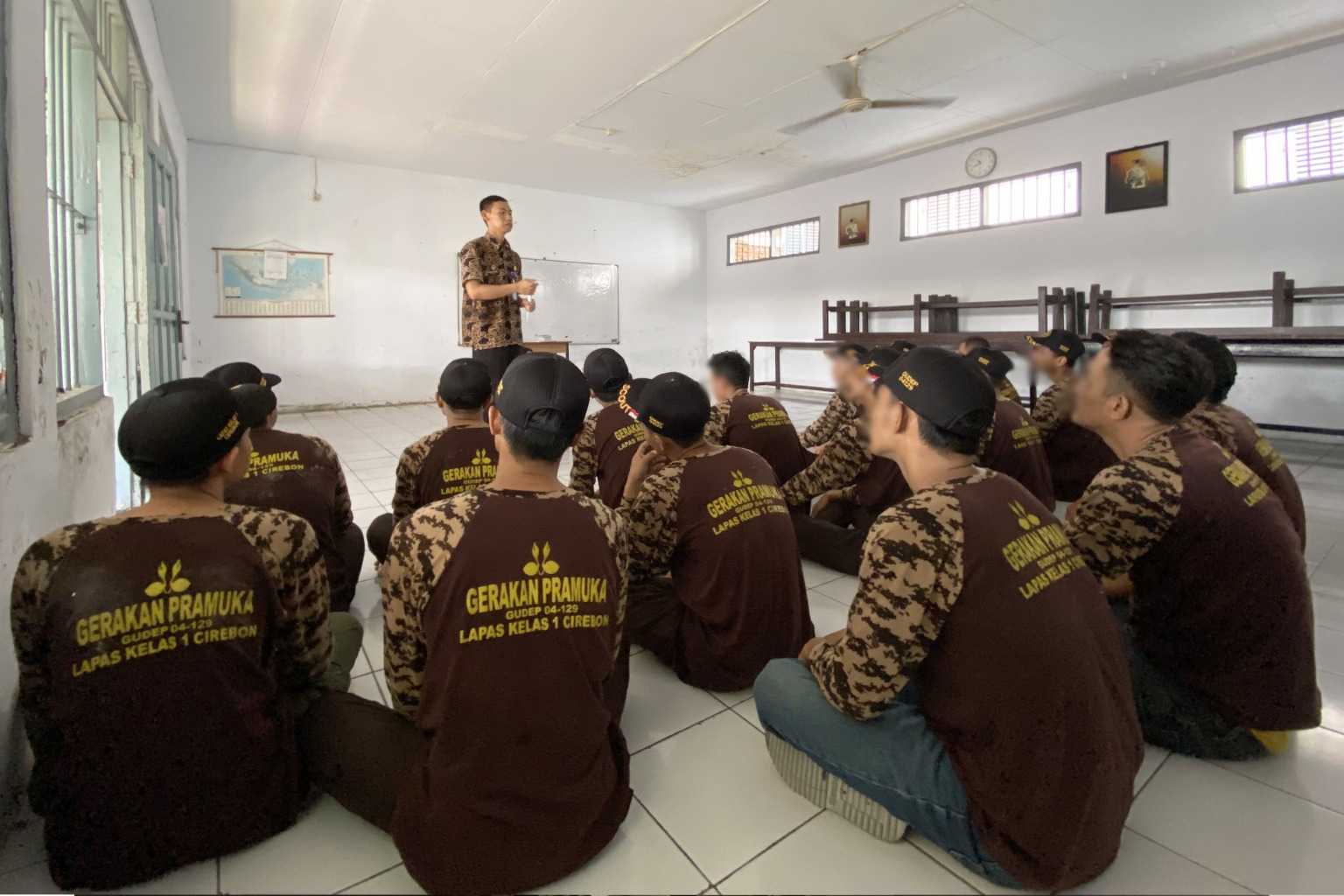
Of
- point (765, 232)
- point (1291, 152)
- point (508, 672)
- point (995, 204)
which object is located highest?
point (765, 232)

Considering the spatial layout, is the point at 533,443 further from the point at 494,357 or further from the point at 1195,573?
the point at 494,357

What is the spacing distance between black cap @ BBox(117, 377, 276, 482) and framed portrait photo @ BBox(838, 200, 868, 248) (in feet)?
26.9

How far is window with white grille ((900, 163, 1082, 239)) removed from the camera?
21.2 feet

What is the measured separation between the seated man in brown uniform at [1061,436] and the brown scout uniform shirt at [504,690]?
254cm

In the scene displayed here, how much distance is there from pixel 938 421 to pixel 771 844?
2.59ft

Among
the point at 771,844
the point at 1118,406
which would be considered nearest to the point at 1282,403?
the point at 1118,406

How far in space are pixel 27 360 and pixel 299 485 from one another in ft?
Answer: 2.14

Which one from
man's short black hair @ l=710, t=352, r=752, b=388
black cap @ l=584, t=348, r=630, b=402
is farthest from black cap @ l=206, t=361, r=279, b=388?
man's short black hair @ l=710, t=352, r=752, b=388

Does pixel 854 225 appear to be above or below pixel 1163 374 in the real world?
above

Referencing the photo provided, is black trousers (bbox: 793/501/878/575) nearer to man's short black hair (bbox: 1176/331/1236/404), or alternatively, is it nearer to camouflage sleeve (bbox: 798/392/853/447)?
camouflage sleeve (bbox: 798/392/853/447)

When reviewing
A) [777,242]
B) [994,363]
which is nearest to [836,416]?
[994,363]

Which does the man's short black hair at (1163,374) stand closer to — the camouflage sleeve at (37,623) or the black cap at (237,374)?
the camouflage sleeve at (37,623)

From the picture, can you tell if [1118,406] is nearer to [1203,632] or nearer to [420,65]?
[1203,632]

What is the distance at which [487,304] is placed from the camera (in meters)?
3.36
